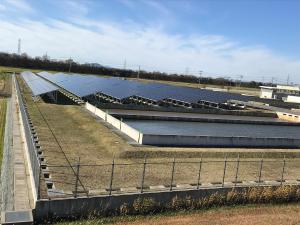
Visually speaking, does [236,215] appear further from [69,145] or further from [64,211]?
[69,145]

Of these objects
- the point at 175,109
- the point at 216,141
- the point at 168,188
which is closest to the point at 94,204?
the point at 168,188

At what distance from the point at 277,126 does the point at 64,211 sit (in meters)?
30.4

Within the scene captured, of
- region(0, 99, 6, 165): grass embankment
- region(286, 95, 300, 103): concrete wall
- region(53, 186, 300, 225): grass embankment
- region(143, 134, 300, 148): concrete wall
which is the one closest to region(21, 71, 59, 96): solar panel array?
region(0, 99, 6, 165): grass embankment

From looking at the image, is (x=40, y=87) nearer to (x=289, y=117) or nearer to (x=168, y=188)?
(x=289, y=117)

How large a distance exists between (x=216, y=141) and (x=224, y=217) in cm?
1142

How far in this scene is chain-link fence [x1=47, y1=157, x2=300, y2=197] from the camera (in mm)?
15809

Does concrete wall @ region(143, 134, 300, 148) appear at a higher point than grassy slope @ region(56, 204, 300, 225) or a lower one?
higher

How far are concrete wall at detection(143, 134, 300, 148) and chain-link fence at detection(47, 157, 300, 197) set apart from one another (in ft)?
10.7

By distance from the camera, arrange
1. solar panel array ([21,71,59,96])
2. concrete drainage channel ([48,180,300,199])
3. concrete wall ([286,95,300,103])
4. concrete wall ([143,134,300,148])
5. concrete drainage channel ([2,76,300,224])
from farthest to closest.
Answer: concrete wall ([286,95,300,103])
solar panel array ([21,71,59,96])
concrete wall ([143,134,300,148])
concrete drainage channel ([48,180,300,199])
concrete drainage channel ([2,76,300,224])

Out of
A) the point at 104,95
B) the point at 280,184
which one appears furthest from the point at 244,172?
the point at 104,95

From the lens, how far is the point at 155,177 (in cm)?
1819

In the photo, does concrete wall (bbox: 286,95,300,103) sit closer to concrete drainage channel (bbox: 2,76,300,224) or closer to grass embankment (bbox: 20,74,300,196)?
grass embankment (bbox: 20,74,300,196)

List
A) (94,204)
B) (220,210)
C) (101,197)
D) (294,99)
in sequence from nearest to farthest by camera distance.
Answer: (94,204), (101,197), (220,210), (294,99)

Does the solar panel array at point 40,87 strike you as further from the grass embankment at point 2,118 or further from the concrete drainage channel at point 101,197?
the concrete drainage channel at point 101,197
